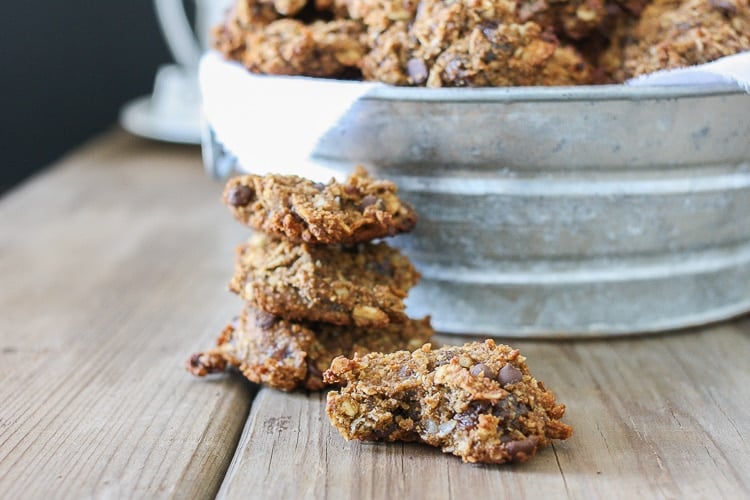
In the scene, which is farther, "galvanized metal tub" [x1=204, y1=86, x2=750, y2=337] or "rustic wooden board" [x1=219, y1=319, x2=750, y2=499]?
"galvanized metal tub" [x1=204, y1=86, x2=750, y2=337]

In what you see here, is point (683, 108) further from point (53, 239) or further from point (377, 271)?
point (53, 239)

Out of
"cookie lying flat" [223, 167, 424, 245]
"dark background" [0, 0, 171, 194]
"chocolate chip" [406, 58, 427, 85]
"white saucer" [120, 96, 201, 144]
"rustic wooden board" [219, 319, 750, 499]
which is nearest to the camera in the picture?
"rustic wooden board" [219, 319, 750, 499]

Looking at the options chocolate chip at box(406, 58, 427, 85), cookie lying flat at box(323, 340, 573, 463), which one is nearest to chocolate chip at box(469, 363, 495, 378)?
cookie lying flat at box(323, 340, 573, 463)

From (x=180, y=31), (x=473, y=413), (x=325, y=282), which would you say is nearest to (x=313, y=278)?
(x=325, y=282)

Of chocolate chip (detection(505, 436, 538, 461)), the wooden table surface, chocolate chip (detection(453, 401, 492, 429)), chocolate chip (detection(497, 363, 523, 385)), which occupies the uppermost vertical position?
chocolate chip (detection(497, 363, 523, 385))

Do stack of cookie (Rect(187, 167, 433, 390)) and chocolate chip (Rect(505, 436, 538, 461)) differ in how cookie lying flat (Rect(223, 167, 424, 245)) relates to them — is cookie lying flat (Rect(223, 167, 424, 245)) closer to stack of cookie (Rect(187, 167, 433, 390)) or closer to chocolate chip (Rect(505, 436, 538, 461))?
stack of cookie (Rect(187, 167, 433, 390))

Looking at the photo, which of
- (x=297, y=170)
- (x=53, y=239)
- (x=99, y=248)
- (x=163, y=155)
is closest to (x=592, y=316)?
(x=297, y=170)

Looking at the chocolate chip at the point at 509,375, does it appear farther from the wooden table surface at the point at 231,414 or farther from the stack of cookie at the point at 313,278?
the stack of cookie at the point at 313,278

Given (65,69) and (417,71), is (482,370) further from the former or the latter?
(65,69)
